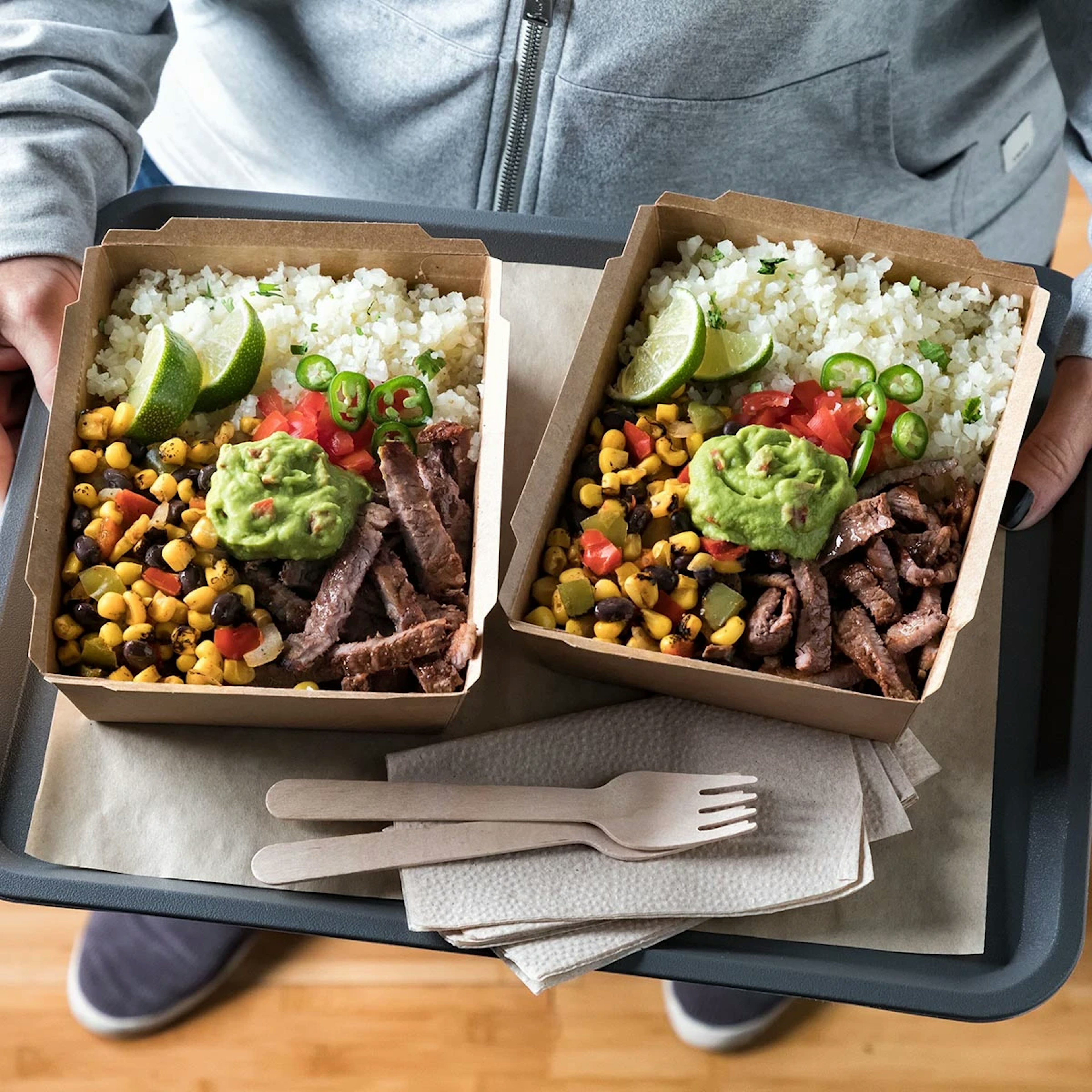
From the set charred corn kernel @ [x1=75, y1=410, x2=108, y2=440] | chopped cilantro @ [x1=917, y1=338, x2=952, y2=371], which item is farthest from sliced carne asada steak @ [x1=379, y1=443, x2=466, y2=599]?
chopped cilantro @ [x1=917, y1=338, x2=952, y2=371]

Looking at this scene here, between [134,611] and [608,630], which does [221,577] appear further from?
[608,630]

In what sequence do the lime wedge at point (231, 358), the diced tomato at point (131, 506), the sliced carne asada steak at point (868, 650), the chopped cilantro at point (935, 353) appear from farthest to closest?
the chopped cilantro at point (935, 353)
the lime wedge at point (231, 358)
the diced tomato at point (131, 506)
the sliced carne asada steak at point (868, 650)

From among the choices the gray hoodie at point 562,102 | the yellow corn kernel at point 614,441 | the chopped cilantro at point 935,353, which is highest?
the gray hoodie at point 562,102

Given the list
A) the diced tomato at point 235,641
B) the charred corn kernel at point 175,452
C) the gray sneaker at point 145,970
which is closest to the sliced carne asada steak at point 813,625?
the diced tomato at point 235,641

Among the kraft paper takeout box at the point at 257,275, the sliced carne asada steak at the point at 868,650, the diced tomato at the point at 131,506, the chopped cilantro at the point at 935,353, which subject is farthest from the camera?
the chopped cilantro at the point at 935,353

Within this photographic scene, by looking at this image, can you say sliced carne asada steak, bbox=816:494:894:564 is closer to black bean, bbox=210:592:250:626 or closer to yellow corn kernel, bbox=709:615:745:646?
yellow corn kernel, bbox=709:615:745:646

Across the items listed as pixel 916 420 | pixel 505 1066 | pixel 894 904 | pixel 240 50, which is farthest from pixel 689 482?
pixel 505 1066

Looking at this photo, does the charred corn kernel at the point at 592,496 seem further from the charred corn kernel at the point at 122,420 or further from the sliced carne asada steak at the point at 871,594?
the charred corn kernel at the point at 122,420
